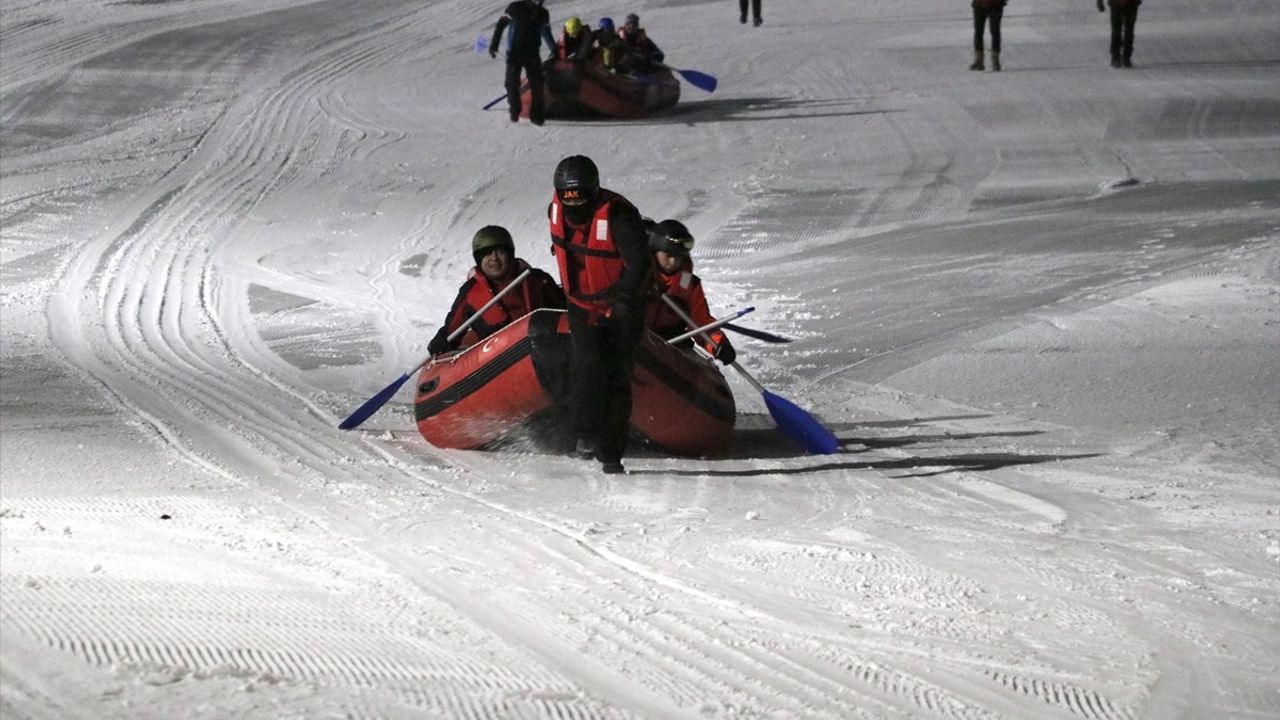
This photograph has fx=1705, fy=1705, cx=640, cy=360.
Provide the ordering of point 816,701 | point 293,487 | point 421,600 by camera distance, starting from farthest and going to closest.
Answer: point 293,487 → point 421,600 → point 816,701

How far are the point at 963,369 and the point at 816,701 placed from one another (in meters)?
5.83

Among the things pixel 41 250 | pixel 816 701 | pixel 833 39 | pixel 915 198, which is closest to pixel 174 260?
pixel 41 250

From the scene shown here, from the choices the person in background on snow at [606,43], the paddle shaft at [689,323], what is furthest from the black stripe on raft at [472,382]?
the person in background on snow at [606,43]

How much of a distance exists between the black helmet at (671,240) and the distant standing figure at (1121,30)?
619 inches

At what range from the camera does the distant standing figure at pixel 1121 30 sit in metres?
22.0

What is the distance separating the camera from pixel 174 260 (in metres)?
13.6

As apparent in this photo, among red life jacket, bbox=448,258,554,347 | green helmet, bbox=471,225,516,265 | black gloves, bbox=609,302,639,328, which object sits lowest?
red life jacket, bbox=448,258,554,347

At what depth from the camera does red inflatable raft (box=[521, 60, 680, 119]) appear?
19.0 m

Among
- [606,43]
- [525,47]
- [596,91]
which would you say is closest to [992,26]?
[606,43]

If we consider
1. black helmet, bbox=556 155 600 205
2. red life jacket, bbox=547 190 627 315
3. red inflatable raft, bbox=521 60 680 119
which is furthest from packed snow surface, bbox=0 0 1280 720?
black helmet, bbox=556 155 600 205

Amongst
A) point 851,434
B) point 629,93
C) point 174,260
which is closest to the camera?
point 851,434

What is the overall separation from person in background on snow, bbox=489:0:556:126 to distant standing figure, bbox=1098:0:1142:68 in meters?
7.66

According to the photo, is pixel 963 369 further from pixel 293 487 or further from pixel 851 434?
pixel 293 487

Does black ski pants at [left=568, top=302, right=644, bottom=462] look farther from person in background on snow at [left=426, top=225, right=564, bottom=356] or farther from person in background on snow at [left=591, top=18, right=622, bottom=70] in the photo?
person in background on snow at [left=591, top=18, right=622, bottom=70]
